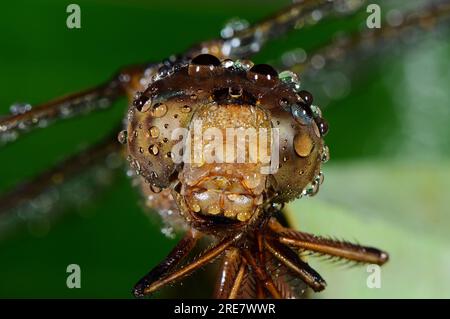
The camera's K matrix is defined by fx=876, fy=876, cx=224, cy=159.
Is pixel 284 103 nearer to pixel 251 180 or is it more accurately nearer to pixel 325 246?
pixel 251 180

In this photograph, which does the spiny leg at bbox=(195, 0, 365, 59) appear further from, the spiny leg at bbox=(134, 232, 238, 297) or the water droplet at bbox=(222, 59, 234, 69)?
the spiny leg at bbox=(134, 232, 238, 297)

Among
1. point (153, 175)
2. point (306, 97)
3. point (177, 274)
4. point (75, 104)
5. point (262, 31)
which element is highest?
point (262, 31)

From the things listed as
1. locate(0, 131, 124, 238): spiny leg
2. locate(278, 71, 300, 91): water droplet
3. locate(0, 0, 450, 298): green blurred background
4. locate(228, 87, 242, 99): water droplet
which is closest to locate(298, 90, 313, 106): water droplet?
locate(278, 71, 300, 91): water droplet

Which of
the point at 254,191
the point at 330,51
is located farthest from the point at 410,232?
the point at 254,191

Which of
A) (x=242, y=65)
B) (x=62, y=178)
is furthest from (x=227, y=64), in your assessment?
(x=62, y=178)

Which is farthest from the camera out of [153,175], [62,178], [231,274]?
[62,178]

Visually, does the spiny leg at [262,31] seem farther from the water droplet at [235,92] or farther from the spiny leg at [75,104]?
the water droplet at [235,92]
